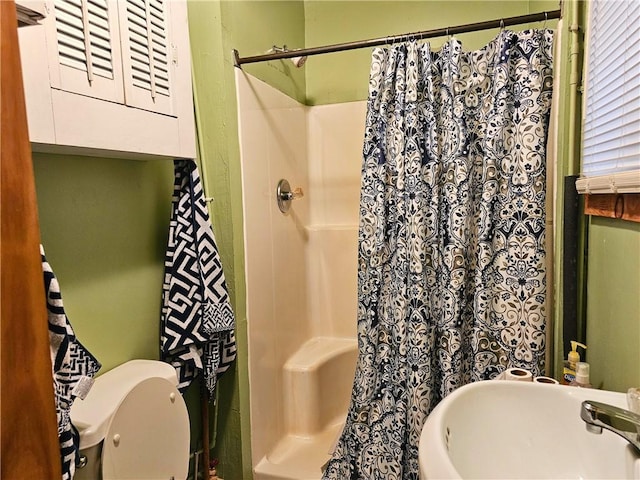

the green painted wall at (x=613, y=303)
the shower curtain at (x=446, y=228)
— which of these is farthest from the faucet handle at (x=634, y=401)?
the shower curtain at (x=446, y=228)

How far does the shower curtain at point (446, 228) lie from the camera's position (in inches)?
59.9

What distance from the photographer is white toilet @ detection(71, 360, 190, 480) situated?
3.63 feet

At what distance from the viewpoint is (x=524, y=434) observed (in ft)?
3.29

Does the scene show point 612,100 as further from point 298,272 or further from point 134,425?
point 298,272

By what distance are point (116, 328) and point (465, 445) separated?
3.39ft

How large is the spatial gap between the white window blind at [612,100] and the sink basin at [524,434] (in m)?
0.49

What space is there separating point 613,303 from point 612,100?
52 centimetres

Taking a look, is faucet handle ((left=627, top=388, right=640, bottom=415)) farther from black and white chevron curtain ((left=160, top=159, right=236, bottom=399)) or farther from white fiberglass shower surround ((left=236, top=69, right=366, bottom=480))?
white fiberglass shower surround ((left=236, top=69, right=366, bottom=480))

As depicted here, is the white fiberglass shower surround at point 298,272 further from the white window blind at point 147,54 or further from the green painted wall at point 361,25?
the white window blind at point 147,54

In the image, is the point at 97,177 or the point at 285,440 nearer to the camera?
the point at 97,177

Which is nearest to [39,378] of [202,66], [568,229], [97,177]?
[97,177]

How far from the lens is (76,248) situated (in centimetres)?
124

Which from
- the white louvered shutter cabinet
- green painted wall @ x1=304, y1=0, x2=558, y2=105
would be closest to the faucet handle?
the white louvered shutter cabinet

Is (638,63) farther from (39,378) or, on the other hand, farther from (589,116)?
(39,378)
